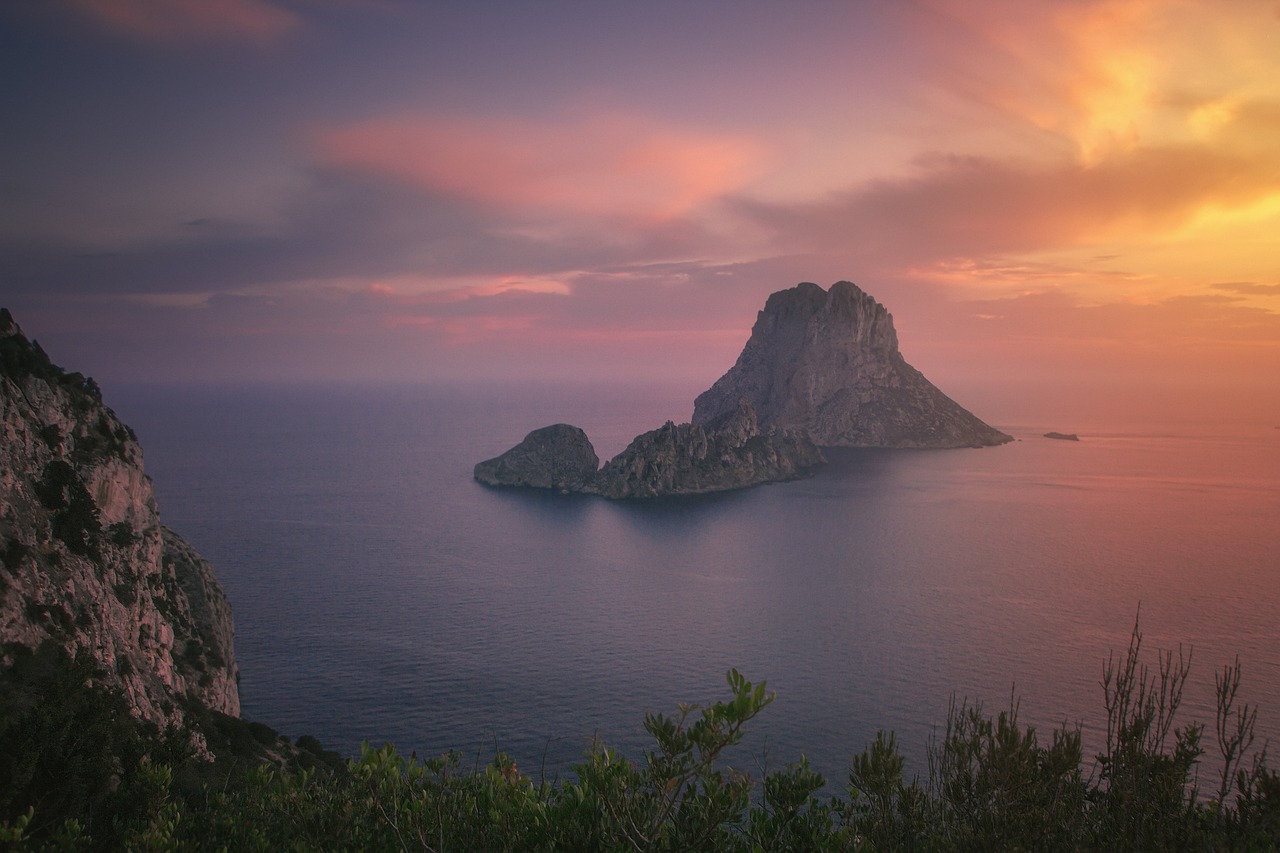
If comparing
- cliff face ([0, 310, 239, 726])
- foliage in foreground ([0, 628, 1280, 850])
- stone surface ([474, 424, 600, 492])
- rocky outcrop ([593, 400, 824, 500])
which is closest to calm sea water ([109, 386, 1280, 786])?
rocky outcrop ([593, 400, 824, 500])

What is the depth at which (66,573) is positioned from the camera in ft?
118

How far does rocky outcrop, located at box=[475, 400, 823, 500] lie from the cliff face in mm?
103692

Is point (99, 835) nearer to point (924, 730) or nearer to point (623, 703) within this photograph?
point (623, 703)

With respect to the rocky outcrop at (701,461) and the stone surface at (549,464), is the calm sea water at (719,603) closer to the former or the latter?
the rocky outcrop at (701,461)

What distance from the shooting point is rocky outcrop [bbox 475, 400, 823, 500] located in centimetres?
15175

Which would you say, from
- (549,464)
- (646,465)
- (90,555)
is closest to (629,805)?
(90,555)

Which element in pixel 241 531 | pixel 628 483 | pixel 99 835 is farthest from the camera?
pixel 628 483

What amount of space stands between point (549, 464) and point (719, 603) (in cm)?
8233

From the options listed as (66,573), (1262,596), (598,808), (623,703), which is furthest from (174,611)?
(1262,596)

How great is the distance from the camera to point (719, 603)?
268 ft

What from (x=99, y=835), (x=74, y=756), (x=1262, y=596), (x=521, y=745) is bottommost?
(x=521, y=745)

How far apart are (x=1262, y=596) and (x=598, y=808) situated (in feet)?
305

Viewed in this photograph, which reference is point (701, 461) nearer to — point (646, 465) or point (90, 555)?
point (646, 465)

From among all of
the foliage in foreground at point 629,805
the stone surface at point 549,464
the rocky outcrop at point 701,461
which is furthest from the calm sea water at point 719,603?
the foliage in foreground at point 629,805
